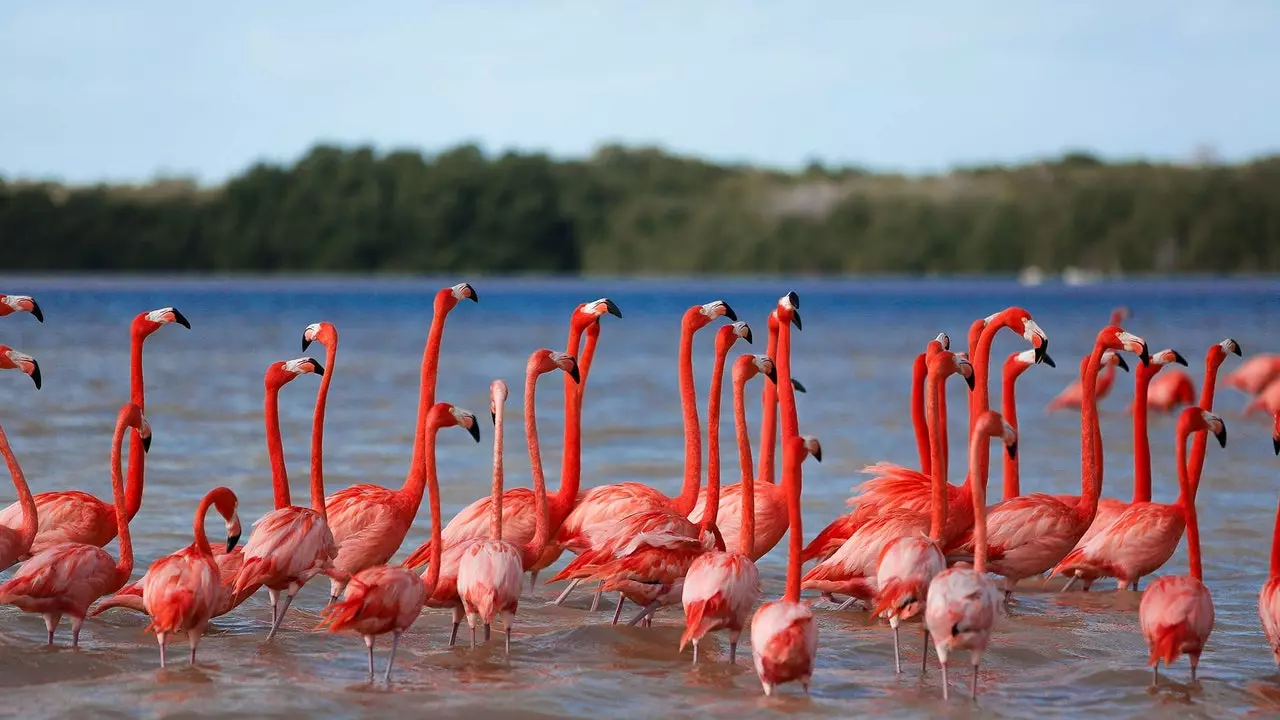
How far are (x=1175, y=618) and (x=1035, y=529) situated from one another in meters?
1.78

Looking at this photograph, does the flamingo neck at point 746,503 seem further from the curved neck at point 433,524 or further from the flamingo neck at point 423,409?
the flamingo neck at point 423,409

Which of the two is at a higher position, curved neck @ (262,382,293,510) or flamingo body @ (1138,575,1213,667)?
curved neck @ (262,382,293,510)

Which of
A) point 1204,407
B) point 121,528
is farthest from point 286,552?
point 1204,407

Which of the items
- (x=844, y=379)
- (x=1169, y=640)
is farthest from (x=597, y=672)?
(x=844, y=379)

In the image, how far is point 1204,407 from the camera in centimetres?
768

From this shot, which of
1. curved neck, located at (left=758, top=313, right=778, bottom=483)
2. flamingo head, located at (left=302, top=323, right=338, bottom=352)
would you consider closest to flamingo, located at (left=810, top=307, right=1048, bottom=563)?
curved neck, located at (left=758, top=313, right=778, bottom=483)

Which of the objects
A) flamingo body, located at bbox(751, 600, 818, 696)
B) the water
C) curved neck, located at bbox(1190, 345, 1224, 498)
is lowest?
the water

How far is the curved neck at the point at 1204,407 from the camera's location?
23.7 ft

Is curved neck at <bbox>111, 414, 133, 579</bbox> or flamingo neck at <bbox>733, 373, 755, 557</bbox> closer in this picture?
curved neck at <bbox>111, 414, 133, 579</bbox>

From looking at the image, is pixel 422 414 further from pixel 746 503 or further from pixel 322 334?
pixel 746 503

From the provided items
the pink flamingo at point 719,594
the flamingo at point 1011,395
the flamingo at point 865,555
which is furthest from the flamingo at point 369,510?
the flamingo at point 1011,395

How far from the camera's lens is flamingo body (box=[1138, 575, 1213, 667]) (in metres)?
5.72

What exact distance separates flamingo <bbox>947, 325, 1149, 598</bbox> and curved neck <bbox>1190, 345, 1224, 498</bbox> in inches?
A: 17.7

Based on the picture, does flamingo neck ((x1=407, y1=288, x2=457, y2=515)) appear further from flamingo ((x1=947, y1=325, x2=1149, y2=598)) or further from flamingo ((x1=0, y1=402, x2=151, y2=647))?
flamingo ((x1=947, y1=325, x2=1149, y2=598))
